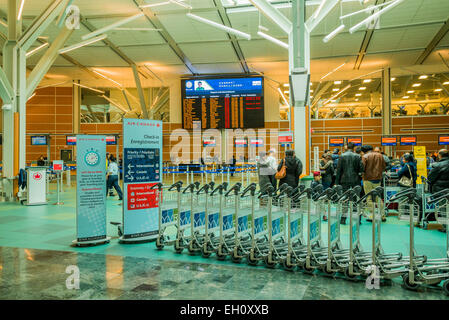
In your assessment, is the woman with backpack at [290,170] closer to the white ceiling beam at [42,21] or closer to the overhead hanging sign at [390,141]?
the white ceiling beam at [42,21]

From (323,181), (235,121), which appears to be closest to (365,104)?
(235,121)

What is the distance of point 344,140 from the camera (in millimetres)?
18969

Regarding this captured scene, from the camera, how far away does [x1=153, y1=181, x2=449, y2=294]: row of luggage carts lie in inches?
137

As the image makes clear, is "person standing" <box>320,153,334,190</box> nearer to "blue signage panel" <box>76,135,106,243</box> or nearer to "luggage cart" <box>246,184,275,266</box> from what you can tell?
"luggage cart" <box>246,184,275,266</box>

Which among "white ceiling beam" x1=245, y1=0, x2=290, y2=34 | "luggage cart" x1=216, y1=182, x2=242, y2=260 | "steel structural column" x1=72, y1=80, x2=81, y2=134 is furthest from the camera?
"steel structural column" x1=72, y1=80, x2=81, y2=134

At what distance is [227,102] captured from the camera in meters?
18.3

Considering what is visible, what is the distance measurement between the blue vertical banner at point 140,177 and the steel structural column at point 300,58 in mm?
3431

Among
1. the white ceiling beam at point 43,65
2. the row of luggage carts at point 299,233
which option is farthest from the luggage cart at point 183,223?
the white ceiling beam at point 43,65

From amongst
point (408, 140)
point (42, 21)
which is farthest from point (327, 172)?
point (408, 140)

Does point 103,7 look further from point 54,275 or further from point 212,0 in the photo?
point 54,275

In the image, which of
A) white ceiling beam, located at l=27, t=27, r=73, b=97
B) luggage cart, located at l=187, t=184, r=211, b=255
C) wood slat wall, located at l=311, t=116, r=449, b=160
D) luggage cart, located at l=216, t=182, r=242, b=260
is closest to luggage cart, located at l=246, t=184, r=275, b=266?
luggage cart, located at l=216, t=182, r=242, b=260

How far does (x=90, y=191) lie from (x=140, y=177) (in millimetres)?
791

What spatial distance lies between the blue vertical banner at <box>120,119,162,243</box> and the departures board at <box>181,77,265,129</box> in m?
12.9
